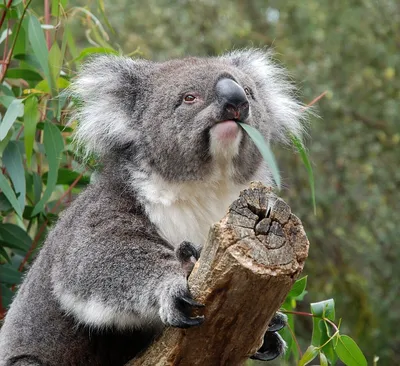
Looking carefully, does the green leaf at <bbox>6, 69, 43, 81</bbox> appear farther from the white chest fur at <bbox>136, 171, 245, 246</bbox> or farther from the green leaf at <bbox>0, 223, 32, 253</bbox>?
the white chest fur at <bbox>136, 171, 245, 246</bbox>

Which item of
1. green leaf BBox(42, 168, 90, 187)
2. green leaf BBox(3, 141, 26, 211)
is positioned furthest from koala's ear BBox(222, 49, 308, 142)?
green leaf BBox(3, 141, 26, 211)

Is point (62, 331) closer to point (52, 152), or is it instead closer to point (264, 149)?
point (52, 152)

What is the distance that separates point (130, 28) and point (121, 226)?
6.15 meters

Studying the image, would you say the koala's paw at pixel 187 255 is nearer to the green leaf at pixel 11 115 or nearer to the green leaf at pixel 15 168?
the green leaf at pixel 11 115

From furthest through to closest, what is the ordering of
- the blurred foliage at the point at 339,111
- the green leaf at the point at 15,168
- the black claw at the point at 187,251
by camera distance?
the blurred foliage at the point at 339,111, the green leaf at the point at 15,168, the black claw at the point at 187,251

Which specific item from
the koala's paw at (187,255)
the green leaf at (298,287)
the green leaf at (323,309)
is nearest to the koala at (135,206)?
the koala's paw at (187,255)

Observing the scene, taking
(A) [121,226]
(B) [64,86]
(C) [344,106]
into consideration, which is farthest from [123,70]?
(C) [344,106]

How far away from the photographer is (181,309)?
2.62m

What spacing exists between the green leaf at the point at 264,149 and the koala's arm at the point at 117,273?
1.72ft

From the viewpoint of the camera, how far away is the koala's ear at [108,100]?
140 inches

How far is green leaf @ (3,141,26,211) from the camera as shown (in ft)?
13.2

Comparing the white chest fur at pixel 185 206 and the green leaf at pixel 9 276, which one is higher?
the white chest fur at pixel 185 206

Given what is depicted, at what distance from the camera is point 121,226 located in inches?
124

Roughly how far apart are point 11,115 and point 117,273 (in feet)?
3.84
